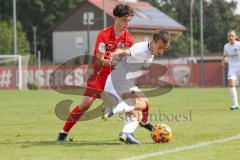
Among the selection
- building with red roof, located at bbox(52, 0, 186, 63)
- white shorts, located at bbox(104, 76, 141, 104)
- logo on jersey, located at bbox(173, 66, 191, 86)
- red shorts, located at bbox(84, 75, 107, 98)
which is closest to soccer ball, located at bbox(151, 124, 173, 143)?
white shorts, located at bbox(104, 76, 141, 104)

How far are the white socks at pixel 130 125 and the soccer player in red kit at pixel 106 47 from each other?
2.33 feet

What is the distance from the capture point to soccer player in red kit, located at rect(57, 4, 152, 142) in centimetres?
980

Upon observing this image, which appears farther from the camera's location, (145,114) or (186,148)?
(145,114)

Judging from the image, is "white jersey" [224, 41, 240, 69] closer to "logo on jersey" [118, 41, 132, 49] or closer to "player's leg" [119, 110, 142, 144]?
"logo on jersey" [118, 41, 132, 49]

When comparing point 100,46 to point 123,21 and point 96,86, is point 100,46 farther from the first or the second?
point 96,86

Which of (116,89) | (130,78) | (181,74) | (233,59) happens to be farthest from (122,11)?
(181,74)

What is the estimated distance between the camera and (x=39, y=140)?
10.5m

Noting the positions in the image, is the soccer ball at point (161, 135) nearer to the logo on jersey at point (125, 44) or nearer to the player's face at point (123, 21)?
the logo on jersey at point (125, 44)

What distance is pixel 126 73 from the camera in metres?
9.81

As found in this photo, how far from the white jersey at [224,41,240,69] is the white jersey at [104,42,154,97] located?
9.27 metres

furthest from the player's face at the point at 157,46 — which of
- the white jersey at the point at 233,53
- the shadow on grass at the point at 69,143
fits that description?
the white jersey at the point at 233,53

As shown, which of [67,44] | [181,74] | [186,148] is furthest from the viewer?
[67,44]

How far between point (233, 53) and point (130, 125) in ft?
32.3

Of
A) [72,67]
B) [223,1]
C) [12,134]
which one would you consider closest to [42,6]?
[223,1]
